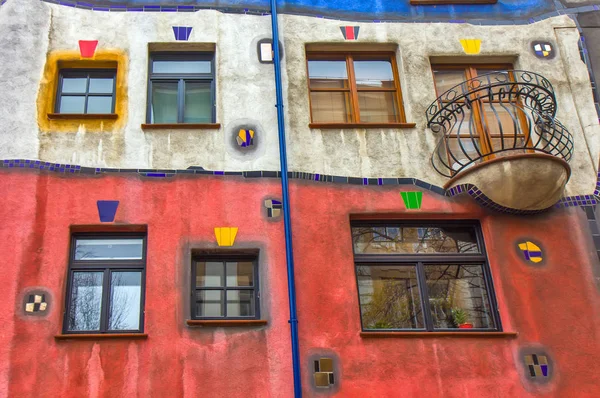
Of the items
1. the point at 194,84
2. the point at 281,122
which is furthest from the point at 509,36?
the point at 194,84

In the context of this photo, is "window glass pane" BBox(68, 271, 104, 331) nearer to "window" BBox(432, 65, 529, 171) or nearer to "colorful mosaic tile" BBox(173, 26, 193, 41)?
"colorful mosaic tile" BBox(173, 26, 193, 41)

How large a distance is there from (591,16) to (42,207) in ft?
30.7

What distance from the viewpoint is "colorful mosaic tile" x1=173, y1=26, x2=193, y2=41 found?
11727 mm

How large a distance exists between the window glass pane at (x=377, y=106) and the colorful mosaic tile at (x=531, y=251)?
9.20 ft

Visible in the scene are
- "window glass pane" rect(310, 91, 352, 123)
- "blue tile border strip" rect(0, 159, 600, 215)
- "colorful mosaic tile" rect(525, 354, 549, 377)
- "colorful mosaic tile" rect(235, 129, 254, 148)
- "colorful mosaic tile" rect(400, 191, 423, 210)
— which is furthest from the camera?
"window glass pane" rect(310, 91, 352, 123)

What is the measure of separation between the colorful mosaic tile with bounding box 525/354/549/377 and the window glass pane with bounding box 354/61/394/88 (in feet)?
15.8

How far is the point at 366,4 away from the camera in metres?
12.4

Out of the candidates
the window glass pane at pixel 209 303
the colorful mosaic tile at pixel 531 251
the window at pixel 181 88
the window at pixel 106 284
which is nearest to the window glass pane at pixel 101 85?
the window at pixel 181 88

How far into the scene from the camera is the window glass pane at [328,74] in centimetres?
1186

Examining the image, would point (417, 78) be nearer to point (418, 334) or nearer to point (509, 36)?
point (509, 36)

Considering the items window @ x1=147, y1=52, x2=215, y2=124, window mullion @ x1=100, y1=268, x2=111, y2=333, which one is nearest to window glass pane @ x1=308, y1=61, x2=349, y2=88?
window @ x1=147, y1=52, x2=215, y2=124

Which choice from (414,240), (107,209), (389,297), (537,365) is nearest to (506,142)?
(414,240)

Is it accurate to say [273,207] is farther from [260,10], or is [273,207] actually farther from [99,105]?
[260,10]

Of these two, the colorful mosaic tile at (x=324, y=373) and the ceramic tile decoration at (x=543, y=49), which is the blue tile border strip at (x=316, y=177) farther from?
the colorful mosaic tile at (x=324, y=373)
